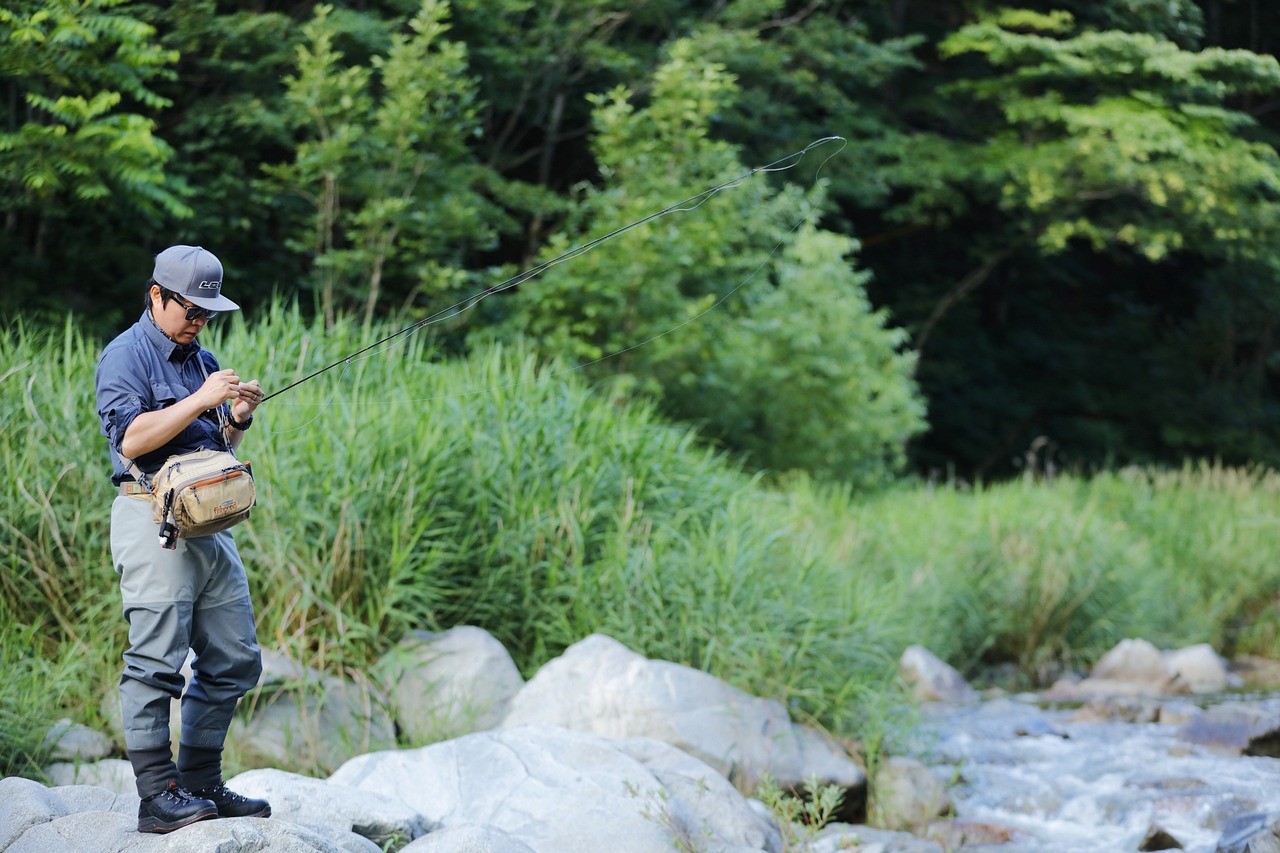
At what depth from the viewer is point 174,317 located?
3.15m

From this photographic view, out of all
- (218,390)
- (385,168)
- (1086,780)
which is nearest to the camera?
(218,390)

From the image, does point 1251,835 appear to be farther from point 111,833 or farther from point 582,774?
point 111,833

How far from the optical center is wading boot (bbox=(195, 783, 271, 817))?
10.8 feet

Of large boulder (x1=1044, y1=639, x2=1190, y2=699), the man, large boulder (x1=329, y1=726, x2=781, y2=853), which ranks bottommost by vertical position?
large boulder (x1=1044, y1=639, x2=1190, y2=699)

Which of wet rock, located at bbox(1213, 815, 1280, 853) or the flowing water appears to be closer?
A: wet rock, located at bbox(1213, 815, 1280, 853)

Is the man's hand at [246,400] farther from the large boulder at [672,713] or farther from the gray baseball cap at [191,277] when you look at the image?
the large boulder at [672,713]

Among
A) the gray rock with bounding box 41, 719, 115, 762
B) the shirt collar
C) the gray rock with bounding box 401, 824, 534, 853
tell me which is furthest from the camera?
the gray rock with bounding box 41, 719, 115, 762

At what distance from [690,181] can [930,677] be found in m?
4.54

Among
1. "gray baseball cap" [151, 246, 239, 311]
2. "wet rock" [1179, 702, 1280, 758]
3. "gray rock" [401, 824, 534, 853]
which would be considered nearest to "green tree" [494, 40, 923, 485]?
"wet rock" [1179, 702, 1280, 758]

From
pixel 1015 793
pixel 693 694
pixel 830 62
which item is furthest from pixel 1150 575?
pixel 830 62

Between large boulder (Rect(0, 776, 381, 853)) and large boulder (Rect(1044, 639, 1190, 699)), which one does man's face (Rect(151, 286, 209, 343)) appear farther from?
large boulder (Rect(1044, 639, 1190, 699))

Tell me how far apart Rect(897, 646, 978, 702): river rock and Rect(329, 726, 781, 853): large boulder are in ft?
10.9

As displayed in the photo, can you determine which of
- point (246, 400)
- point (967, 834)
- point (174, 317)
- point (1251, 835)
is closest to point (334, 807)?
point (246, 400)

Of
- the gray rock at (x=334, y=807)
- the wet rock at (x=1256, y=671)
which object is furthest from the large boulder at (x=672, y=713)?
the wet rock at (x=1256, y=671)
